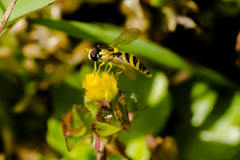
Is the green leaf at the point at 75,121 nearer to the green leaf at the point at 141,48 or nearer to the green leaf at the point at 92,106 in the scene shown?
the green leaf at the point at 92,106

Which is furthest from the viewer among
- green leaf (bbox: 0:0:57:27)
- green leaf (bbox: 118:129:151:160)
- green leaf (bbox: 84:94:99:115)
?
green leaf (bbox: 118:129:151:160)

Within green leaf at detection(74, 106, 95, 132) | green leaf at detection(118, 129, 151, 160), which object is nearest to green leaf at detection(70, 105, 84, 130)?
green leaf at detection(74, 106, 95, 132)

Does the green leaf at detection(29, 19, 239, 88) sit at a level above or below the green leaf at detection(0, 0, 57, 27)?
below

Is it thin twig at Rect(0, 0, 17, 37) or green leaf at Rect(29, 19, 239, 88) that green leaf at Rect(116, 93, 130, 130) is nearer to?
green leaf at Rect(29, 19, 239, 88)

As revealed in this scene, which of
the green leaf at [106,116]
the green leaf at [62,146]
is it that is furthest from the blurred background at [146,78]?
the green leaf at [106,116]

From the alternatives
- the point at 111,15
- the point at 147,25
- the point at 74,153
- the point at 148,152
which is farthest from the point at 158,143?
the point at 111,15

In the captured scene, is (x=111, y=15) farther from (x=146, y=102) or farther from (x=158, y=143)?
(x=158, y=143)
